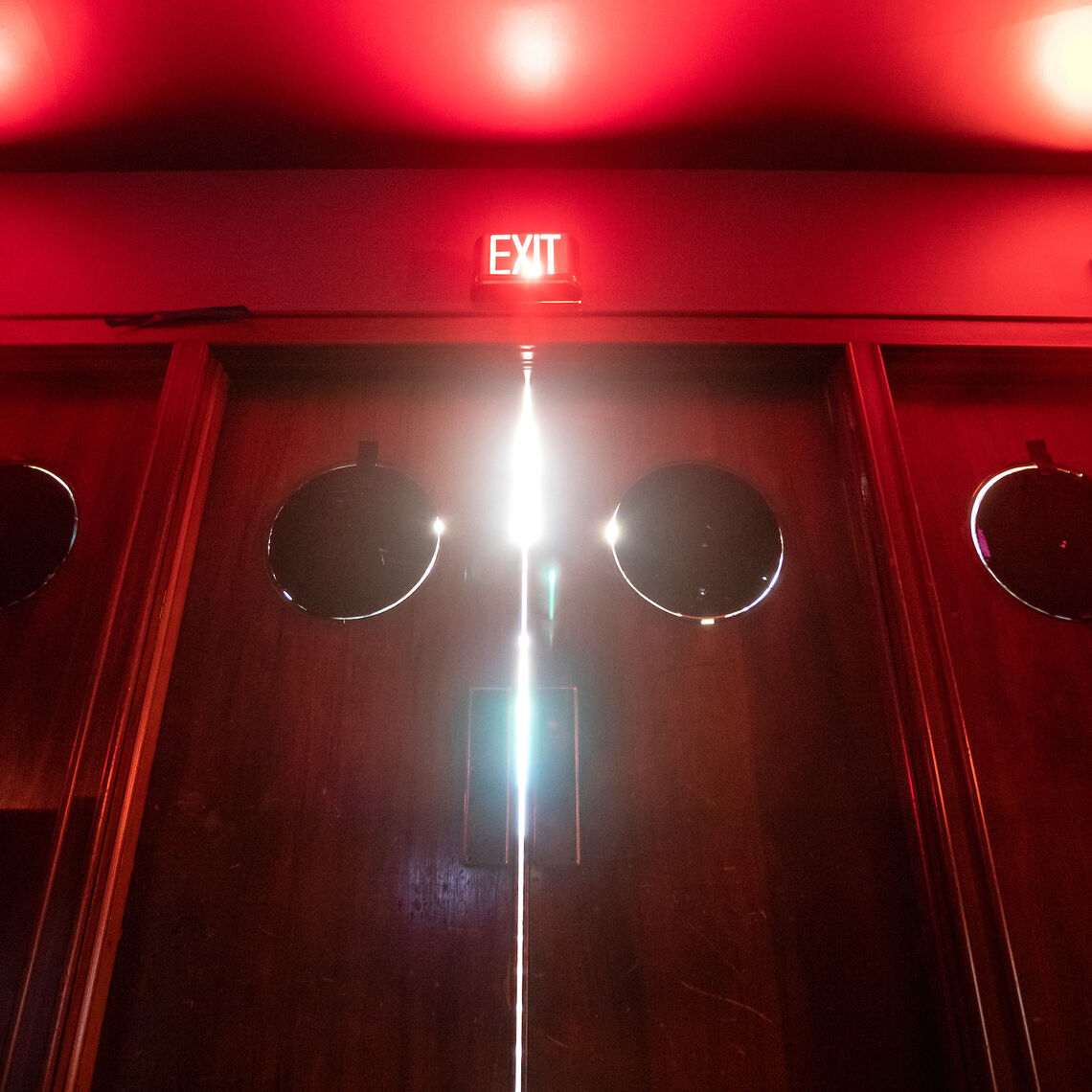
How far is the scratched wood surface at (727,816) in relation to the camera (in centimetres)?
130

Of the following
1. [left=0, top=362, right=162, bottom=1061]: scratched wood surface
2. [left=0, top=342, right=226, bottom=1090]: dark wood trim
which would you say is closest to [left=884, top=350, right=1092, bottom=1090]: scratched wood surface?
[left=0, top=342, right=226, bottom=1090]: dark wood trim

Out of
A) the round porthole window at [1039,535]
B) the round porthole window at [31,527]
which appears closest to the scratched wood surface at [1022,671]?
the round porthole window at [1039,535]

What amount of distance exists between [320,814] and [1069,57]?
2.70 metres

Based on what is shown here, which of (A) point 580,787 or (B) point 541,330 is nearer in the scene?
(A) point 580,787

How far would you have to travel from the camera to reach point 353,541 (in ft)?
5.51

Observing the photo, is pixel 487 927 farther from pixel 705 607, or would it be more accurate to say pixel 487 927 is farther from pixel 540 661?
pixel 705 607

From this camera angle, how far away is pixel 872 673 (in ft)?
5.04

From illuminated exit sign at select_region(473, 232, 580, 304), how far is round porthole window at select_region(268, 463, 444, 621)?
1.92 feet

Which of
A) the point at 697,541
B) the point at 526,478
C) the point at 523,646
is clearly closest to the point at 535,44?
the point at 526,478

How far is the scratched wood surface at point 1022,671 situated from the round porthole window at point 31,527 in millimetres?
2328

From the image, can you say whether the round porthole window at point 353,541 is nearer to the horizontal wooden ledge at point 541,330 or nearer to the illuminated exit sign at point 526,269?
the horizontal wooden ledge at point 541,330

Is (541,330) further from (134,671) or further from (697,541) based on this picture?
(134,671)

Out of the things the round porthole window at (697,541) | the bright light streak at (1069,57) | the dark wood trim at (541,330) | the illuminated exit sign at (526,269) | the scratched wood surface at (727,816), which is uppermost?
the bright light streak at (1069,57)

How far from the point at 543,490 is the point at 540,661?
48cm
